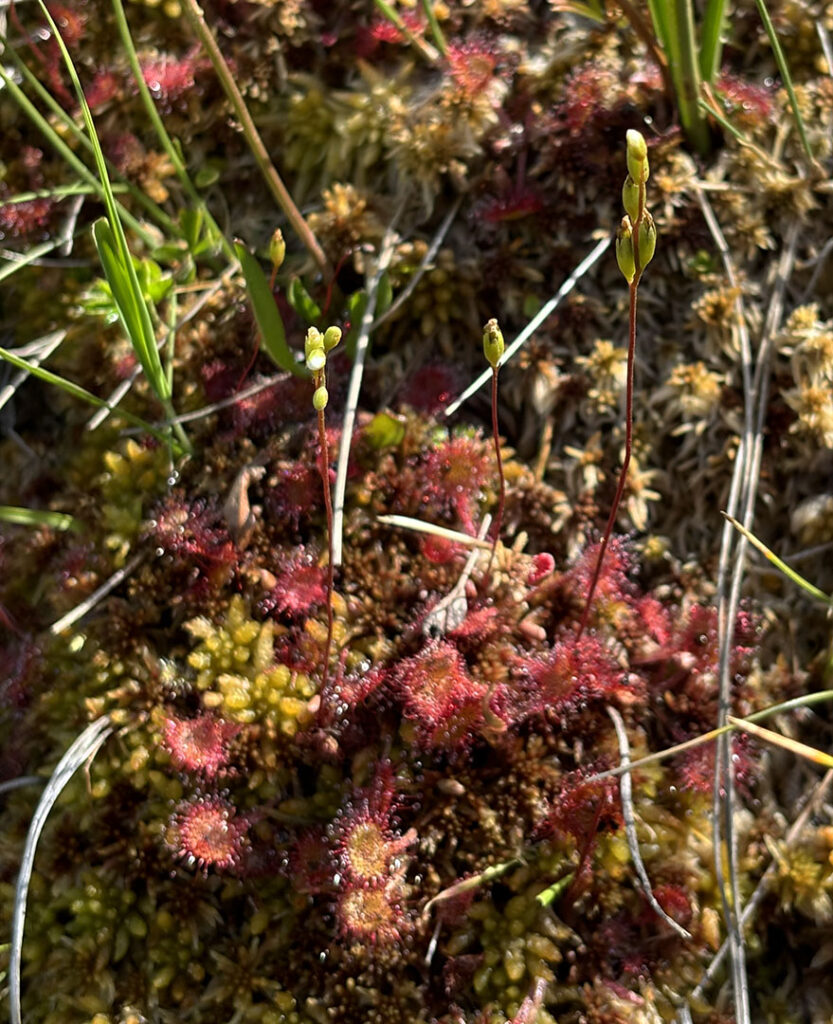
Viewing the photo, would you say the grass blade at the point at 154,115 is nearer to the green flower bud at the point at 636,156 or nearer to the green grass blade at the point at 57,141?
the green grass blade at the point at 57,141

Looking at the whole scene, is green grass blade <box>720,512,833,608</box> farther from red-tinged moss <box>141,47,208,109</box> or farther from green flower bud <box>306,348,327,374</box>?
red-tinged moss <box>141,47,208,109</box>

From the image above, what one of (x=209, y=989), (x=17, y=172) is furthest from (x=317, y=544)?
(x=17, y=172)

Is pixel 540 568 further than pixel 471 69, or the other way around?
pixel 471 69

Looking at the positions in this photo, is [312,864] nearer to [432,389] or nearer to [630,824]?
[630,824]

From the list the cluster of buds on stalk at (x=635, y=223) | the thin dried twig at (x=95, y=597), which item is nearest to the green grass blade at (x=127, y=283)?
the thin dried twig at (x=95, y=597)

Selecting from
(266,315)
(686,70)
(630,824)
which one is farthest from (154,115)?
(630,824)

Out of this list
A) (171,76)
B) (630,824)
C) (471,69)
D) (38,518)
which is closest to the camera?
(630,824)
